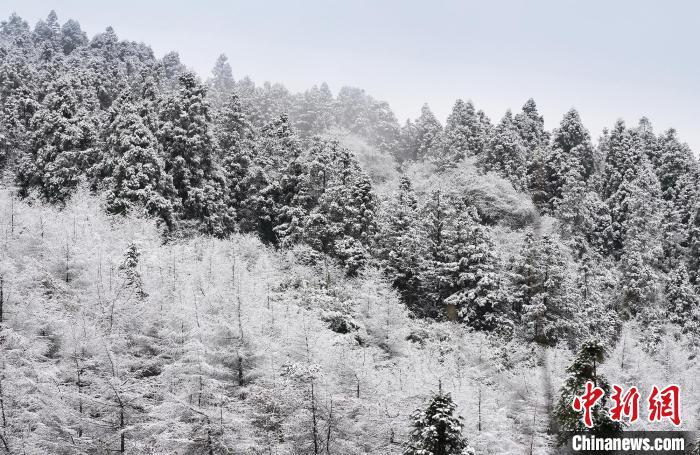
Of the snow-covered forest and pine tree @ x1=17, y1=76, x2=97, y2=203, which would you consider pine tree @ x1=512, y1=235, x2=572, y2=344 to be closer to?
the snow-covered forest

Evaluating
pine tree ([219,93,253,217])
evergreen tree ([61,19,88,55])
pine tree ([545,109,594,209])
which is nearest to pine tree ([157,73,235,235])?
pine tree ([219,93,253,217])

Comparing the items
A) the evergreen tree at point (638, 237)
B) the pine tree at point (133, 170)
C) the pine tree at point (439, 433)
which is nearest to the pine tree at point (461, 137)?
the evergreen tree at point (638, 237)

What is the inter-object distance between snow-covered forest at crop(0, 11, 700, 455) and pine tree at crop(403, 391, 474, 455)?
0.09 metres

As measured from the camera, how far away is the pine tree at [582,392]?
19688 millimetres

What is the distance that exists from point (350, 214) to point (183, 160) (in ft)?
44.3

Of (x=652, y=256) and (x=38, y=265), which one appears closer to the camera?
(x=38, y=265)

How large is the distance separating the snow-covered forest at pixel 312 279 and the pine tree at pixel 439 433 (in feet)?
0.29

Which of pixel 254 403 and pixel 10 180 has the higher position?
pixel 10 180

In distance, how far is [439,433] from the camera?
17.7 m

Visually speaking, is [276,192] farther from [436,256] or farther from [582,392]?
[582,392]

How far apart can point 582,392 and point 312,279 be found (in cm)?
2073

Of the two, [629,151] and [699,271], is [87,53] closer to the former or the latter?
[629,151]

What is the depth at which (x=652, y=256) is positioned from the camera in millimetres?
49062

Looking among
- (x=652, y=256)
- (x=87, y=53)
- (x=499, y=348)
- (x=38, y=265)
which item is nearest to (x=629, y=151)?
(x=652, y=256)
